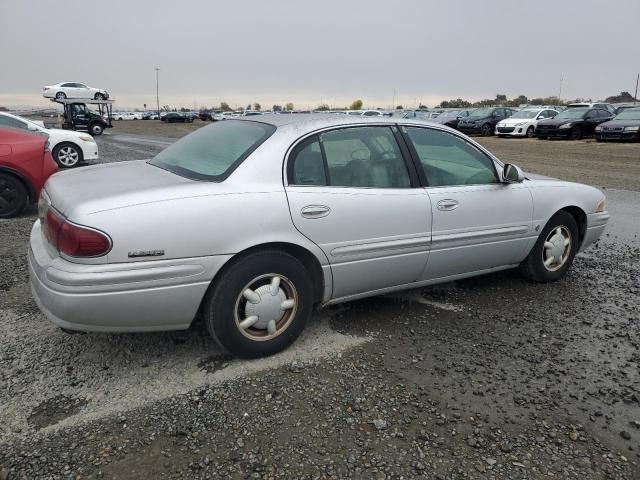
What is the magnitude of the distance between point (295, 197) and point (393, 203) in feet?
2.48

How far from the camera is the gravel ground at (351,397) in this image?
7.84ft

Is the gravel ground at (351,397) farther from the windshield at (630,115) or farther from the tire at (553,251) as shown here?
the windshield at (630,115)

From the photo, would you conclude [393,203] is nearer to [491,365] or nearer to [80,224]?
[491,365]

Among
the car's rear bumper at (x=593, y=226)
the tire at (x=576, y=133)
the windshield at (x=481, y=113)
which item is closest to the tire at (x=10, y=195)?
the car's rear bumper at (x=593, y=226)

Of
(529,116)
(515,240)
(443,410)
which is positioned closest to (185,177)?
(443,410)

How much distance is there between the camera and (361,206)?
11.2ft

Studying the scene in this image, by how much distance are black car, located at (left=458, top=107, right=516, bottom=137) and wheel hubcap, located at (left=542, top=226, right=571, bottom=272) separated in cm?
2455

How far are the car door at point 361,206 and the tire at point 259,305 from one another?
26 cm

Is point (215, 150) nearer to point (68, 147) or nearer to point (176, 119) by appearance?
point (68, 147)

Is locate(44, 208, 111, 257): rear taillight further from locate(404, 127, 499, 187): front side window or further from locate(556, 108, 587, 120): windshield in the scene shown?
locate(556, 108, 587, 120): windshield

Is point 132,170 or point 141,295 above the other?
point 132,170

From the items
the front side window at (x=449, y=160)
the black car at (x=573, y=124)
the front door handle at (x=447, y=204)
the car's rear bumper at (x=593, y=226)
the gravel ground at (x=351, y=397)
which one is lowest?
the gravel ground at (x=351, y=397)

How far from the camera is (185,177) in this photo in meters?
3.27

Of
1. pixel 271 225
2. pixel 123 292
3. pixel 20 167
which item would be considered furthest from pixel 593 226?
pixel 20 167
